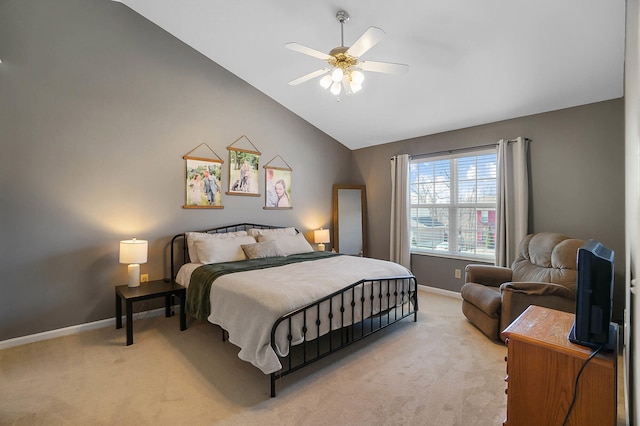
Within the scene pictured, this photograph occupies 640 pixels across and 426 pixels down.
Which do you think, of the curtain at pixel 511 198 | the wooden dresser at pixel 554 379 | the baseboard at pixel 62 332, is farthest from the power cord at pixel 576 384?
the baseboard at pixel 62 332

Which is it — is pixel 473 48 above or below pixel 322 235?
above

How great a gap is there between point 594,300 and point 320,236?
406cm

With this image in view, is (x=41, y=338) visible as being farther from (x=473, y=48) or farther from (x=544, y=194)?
(x=544, y=194)

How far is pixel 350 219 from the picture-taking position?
18.6ft

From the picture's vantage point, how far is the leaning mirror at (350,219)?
221 inches

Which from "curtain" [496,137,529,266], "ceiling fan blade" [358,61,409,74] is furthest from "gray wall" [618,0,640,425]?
"curtain" [496,137,529,266]

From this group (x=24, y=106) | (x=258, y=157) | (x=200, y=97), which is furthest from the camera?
(x=258, y=157)

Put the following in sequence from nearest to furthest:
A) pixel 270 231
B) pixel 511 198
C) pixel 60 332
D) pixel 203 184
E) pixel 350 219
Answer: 1. pixel 60 332
2. pixel 511 198
3. pixel 203 184
4. pixel 270 231
5. pixel 350 219

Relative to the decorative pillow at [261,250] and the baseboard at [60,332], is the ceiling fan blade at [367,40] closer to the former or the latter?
the decorative pillow at [261,250]

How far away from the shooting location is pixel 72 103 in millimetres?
3174

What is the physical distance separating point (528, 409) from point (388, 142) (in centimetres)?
447

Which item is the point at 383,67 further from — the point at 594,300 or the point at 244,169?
the point at 244,169

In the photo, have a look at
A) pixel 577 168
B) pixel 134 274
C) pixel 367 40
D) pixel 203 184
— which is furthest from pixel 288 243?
pixel 577 168

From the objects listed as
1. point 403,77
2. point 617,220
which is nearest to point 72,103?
point 403,77
